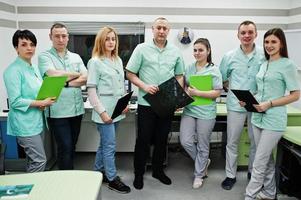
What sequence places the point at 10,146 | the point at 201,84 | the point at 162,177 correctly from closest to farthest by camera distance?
the point at 201,84 → the point at 162,177 → the point at 10,146

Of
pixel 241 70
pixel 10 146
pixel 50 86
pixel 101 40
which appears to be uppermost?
pixel 101 40

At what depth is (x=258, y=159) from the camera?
236 centimetres

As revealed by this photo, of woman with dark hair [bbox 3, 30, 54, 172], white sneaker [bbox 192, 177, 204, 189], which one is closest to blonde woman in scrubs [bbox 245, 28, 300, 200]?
white sneaker [bbox 192, 177, 204, 189]

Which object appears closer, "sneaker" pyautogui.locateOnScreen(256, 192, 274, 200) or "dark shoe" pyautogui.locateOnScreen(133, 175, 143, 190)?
"sneaker" pyautogui.locateOnScreen(256, 192, 274, 200)

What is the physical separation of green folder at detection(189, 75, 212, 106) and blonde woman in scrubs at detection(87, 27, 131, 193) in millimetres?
700

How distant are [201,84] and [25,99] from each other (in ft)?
5.19

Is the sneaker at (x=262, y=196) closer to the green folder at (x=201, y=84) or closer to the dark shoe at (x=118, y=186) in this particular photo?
the green folder at (x=201, y=84)

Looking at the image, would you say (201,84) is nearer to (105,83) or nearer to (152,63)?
(152,63)

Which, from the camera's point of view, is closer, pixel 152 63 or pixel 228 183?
pixel 152 63

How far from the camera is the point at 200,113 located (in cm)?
276

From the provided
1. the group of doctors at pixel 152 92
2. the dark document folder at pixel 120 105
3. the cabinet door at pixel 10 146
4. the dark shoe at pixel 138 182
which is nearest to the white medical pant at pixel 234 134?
the group of doctors at pixel 152 92

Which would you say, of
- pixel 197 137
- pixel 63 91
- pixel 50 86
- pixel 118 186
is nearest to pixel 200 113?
pixel 197 137

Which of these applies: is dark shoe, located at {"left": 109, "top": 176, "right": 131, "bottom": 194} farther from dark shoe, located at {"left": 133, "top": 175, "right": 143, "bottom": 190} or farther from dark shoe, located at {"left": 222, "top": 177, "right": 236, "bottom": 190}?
dark shoe, located at {"left": 222, "top": 177, "right": 236, "bottom": 190}

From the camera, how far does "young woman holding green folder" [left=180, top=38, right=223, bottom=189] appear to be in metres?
2.73
